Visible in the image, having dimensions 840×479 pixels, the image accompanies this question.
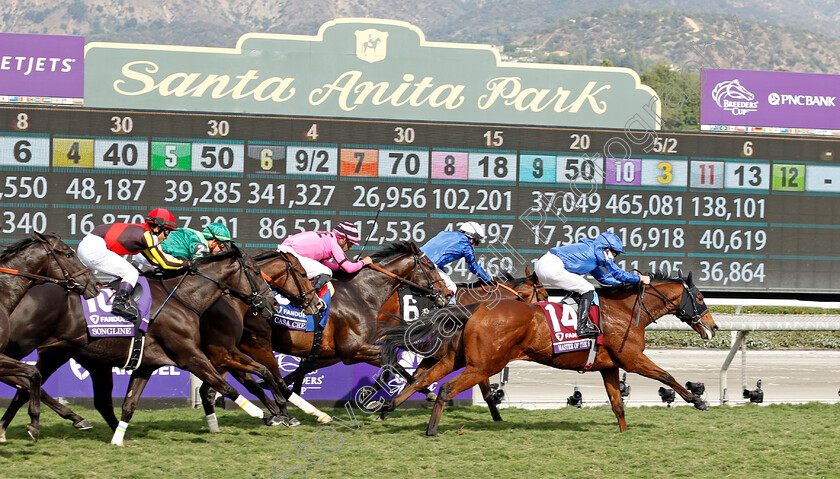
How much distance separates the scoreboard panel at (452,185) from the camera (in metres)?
12.8

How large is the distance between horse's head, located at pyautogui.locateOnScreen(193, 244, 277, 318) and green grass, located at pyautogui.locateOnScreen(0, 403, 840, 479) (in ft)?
3.22

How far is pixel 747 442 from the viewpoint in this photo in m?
7.00

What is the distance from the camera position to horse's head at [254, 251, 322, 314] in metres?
7.70

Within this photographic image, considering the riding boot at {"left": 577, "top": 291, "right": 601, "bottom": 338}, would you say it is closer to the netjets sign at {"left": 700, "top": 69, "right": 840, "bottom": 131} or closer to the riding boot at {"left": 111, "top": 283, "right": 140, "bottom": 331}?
the riding boot at {"left": 111, "top": 283, "right": 140, "bottom": 331}

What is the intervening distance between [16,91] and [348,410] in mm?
8768

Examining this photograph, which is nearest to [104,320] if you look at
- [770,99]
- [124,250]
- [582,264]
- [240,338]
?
[124,250]

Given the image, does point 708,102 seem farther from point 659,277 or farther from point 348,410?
point 348,410

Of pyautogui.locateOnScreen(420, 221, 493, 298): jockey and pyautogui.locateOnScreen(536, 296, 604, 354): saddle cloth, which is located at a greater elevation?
pyautogui.locateOnScreen(420, 221, 493, 298): jockey

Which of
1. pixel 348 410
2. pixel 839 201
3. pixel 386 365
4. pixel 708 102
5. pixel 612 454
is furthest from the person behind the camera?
pixel 708 102

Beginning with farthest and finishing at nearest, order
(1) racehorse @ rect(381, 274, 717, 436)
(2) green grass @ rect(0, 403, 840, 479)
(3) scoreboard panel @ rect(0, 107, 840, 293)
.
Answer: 1. (3) scoreboard panel @ rect(0, 107, 840, 293)
2. (1) racehorse @ rect(381, 274, 717, 436)
3. (2) green grass @ rect(0, 403, 840, 479)

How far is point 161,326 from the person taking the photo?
700 cm

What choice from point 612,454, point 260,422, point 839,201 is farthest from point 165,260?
point 839,201

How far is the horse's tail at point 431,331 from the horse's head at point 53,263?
7.18 feet

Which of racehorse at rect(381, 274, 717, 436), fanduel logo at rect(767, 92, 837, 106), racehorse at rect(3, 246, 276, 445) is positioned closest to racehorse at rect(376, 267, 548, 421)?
racehorse at rect(381, 274, 717, 436)
